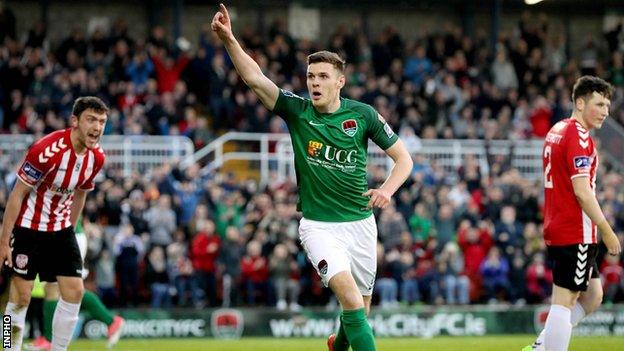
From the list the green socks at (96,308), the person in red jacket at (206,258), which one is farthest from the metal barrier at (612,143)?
the green socks at (96,308)

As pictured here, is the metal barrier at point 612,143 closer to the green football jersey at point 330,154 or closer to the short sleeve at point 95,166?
the short sleeve at point 95,166

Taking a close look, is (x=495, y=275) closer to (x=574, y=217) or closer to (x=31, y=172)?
(x=574, y=217)

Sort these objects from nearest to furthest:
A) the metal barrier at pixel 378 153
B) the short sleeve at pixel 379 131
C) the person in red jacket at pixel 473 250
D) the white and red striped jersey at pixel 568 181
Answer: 1. the short sleeve at pixel 379 131
2. the white and red striped jersey at pixel 568 181
3. the person in red jacket at pixel 473 250
4. the metal barrier at pixel 378 153

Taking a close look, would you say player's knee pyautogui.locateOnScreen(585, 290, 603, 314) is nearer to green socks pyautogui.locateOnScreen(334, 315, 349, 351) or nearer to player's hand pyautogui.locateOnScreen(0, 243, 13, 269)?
green socks pyautogui.locateOnScreen(334, 315, 349, 351)

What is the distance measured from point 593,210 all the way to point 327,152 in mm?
2215

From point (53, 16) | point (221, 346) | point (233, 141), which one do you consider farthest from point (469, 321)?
point (53, 16)

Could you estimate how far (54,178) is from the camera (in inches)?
430

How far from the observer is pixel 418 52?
2803 centimetres

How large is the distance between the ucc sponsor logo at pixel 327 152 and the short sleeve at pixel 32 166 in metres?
2.50

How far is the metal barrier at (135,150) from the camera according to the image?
21.9 metres

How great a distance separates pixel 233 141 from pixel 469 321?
7024 millimetres

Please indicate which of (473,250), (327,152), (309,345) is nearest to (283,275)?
(473,250)

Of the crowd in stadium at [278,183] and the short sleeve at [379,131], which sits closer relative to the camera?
the short sleeve at [379,131]

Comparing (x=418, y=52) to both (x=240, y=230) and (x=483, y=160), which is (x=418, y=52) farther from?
(x=240, y=230)
